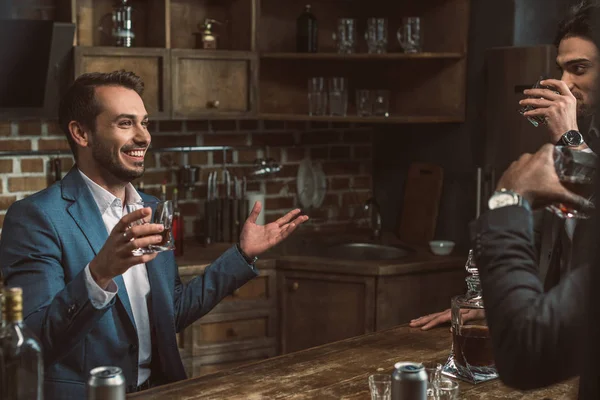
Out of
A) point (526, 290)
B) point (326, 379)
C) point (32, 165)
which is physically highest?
point (32, 165)

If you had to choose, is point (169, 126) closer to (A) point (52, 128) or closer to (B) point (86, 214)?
(A) point (52, 128)

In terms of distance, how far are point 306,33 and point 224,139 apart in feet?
2.18

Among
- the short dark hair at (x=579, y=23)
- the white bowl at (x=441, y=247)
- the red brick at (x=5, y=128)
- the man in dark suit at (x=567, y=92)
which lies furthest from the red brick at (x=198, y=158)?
the short dark hair at (x=579, y=23)

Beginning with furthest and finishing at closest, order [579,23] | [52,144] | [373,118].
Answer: [373,118]
[52,144]
[579,23]

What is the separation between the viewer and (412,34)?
428 cm

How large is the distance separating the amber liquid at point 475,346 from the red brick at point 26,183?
2.38m

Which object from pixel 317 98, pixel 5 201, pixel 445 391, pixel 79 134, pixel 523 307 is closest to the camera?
pixel 523 307

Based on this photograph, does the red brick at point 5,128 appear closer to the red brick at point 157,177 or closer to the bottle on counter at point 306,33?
the red brick at point 157,177

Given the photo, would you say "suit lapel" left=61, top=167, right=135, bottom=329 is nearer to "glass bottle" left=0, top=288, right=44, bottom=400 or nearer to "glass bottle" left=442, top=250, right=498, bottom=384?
"glass bottle" left=442, top=250, right=498, bottom=384

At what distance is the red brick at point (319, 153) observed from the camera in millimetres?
4797

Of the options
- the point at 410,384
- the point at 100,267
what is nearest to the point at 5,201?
the point at 100,267

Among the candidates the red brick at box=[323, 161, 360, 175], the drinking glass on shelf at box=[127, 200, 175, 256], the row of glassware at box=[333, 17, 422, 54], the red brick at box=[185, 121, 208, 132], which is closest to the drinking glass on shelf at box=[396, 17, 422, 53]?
the row of glassware at box=[333, 17, 422, 54]

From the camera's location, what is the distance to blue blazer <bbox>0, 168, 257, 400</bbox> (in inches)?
87.7

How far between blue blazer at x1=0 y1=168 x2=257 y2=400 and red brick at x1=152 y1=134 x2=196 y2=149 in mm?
1625
